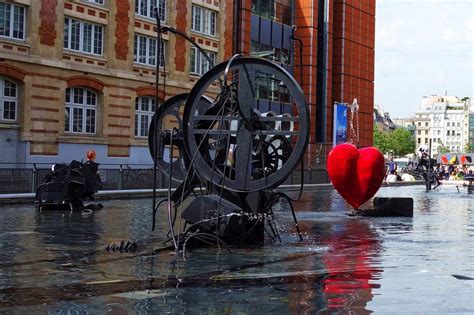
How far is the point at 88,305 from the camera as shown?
707 cm

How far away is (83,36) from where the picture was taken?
3928 centimetres

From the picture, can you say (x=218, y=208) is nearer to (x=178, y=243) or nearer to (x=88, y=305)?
(x=178, y=243)

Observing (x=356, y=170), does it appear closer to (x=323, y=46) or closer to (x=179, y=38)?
(x=179, y=38)

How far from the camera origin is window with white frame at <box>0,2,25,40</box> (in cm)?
3506

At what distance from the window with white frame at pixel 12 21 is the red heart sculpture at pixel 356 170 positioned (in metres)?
21.4

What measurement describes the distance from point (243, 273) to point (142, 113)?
3542cm

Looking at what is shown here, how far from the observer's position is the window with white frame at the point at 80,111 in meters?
38.9

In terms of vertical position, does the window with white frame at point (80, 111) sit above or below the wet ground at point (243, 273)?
above

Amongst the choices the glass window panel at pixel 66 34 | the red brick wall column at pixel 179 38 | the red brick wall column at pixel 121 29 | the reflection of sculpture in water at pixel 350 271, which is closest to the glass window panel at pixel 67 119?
the glass window panel at pixel 66 34

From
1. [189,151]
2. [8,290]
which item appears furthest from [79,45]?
[8,290]

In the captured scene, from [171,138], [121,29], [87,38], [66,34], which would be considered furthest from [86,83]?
[171,138]

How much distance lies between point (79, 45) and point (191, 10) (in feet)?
32.8

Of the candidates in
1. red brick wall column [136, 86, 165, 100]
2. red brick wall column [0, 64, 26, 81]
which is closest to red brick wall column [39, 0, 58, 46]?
red brick wall column [0, 64, 26, 81]

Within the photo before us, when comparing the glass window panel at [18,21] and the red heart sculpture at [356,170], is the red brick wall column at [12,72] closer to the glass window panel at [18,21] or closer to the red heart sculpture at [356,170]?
the glass window panel at [18,21]
